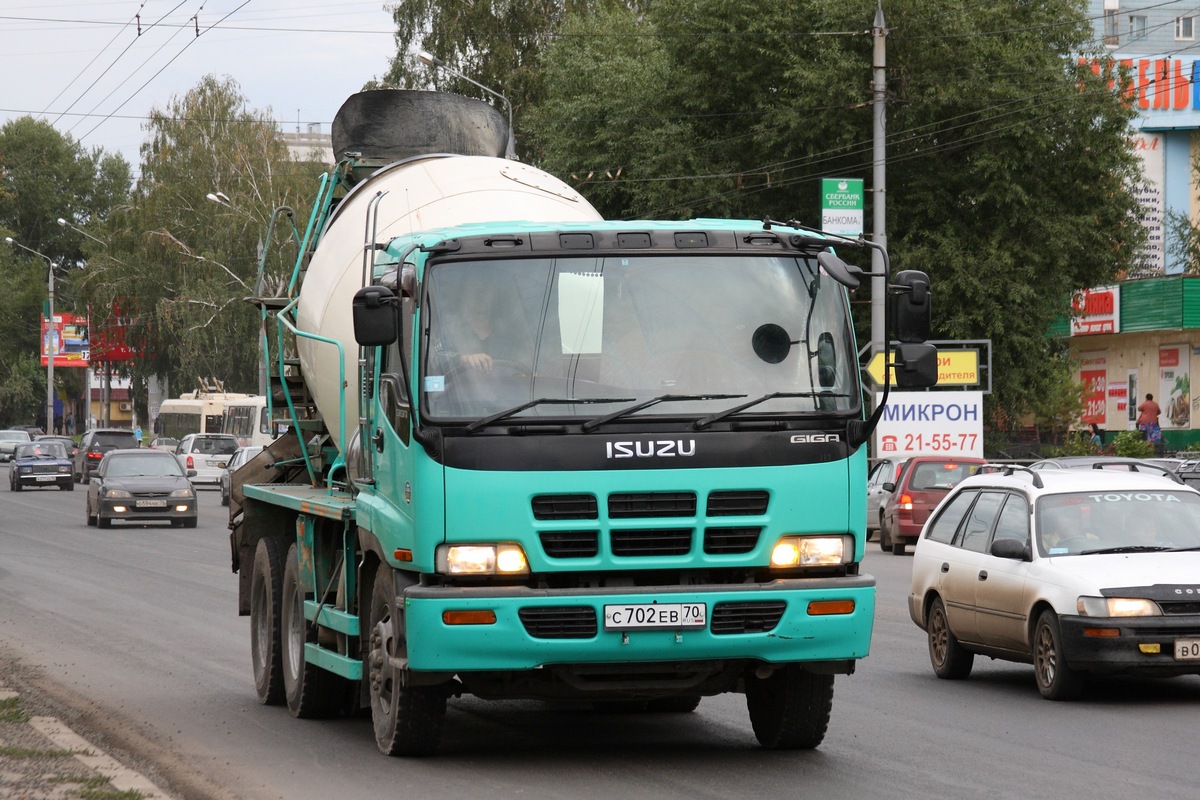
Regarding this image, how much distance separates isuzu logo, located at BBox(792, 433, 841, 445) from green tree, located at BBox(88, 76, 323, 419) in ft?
205

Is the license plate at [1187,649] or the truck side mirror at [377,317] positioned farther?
the license plate at [1187,649]

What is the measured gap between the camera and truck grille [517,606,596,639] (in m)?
8.49

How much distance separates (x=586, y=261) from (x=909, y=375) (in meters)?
1.66

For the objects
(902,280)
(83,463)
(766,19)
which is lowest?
(83,463)

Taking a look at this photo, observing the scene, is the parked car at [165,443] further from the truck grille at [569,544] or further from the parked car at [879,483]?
the truck grille at [569,544]

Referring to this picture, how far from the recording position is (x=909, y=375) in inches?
359

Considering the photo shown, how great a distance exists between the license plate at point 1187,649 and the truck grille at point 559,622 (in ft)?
14.9

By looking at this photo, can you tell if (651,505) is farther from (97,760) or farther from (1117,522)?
(1117,522)

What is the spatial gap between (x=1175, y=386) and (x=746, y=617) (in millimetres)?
49300

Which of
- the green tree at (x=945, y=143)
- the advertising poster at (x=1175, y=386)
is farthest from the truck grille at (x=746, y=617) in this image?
the advertising poster at (x=1175, y=386)

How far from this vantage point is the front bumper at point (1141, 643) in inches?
446

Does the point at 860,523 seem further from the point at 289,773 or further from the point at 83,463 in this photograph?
the point at 83,463

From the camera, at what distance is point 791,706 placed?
31.0 ft

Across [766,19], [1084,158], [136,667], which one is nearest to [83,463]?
[766,19]
